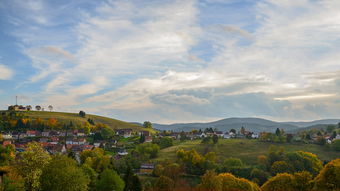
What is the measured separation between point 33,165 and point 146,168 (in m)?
58.4

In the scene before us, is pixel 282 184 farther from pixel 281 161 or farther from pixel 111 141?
→ pixel 111 141

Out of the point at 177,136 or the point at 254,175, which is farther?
the point at 177,136

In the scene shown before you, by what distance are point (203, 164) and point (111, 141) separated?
71.5 metres

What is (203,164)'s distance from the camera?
91.8 m

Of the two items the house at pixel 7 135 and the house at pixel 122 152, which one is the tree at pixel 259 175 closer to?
the house at pixel 122 152

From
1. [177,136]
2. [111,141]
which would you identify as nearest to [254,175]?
[111,141]

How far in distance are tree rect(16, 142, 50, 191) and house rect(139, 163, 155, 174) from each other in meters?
53.4

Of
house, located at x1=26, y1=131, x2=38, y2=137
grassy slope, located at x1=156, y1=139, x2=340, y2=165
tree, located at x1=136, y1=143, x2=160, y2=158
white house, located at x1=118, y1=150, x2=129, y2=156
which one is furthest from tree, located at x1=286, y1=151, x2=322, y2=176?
house, located at x1=26, y1=131, x2=38, y2=137

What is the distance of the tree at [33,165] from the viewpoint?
128 feet

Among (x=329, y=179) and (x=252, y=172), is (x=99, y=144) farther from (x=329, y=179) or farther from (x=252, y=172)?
(x=329, y=179)

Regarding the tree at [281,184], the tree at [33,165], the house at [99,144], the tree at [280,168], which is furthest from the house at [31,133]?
the tree at [281,184]

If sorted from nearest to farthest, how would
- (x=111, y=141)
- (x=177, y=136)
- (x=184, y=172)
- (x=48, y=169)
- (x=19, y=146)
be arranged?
(x=48, y=169) < (x=184, y=172) < (x=19, y=146) < (x=111, y=141) < (x=177, y=136)

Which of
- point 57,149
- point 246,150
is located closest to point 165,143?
point 246,150

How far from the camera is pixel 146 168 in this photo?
9544 centimetres
